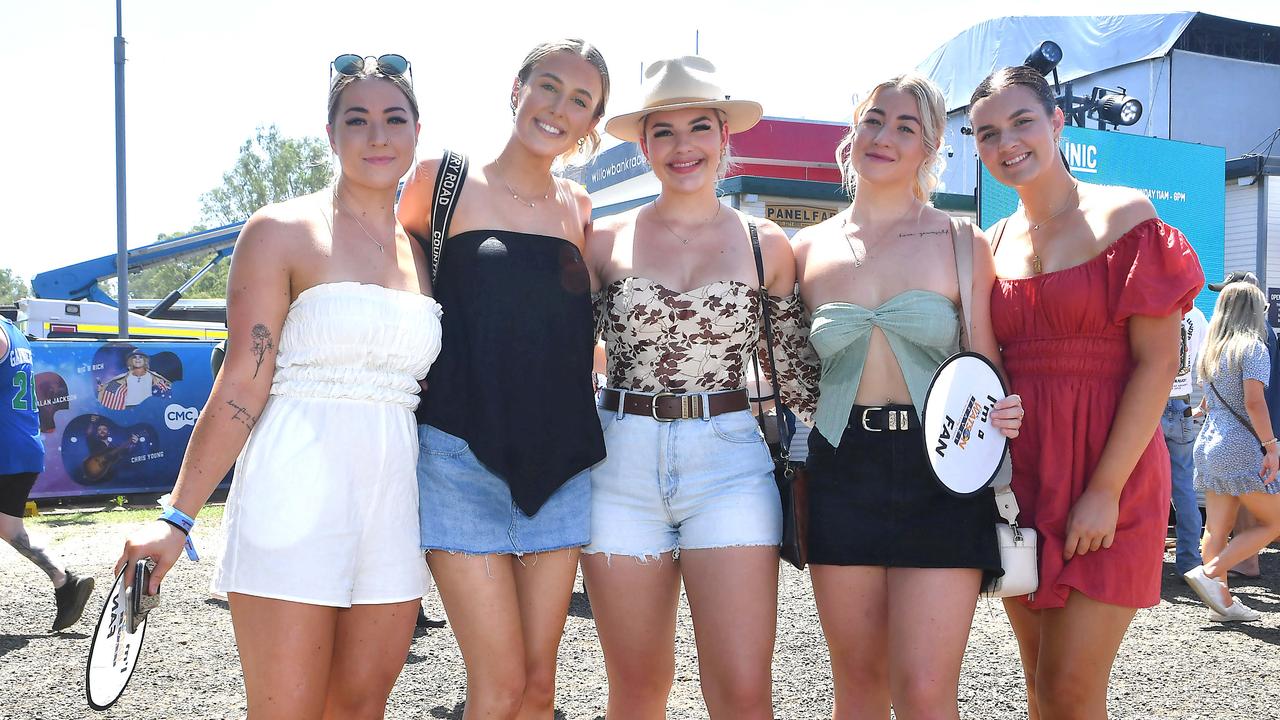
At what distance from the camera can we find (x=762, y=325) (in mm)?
3100

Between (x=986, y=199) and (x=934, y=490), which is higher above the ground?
(x=986, y=199)

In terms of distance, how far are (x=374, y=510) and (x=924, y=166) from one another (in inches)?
77.6

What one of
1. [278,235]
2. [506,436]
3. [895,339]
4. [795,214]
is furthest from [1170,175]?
[278,235]

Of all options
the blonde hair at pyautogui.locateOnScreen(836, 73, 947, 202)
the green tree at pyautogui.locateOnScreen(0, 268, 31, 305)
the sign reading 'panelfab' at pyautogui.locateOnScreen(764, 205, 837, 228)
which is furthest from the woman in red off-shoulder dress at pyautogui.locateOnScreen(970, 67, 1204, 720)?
the green tree at pyautogui.locateOnScreen(0, 268, 31, 305)

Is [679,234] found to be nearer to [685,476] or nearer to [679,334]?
[679,334]

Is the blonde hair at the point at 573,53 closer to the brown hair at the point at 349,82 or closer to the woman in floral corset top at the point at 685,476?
the woman in floral corset top at the point at 685,476

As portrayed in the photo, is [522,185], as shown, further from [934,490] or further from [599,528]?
[934,490]

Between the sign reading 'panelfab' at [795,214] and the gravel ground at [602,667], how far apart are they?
388cm

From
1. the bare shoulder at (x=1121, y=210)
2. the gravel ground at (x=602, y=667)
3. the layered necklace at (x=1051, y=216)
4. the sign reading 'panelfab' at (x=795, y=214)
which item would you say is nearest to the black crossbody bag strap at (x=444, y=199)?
the layered necklace at (x=1051, y=216)

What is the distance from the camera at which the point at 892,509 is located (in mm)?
2723

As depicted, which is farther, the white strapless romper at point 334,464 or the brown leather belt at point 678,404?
the brown leather belt at point 678,404

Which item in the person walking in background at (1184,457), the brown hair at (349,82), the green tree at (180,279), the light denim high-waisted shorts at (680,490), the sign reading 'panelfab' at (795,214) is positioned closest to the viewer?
the brown hair at (349,82)

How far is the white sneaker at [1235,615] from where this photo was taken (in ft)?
18.7

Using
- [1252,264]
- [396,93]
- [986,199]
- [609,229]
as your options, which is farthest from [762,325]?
[1252,264]
